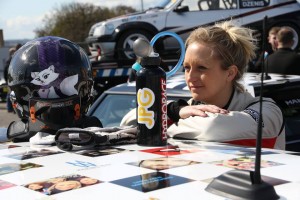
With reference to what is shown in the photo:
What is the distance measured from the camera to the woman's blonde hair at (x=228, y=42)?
101 inches

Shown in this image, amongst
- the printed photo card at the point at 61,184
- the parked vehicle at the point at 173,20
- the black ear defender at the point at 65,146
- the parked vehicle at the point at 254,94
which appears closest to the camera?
the printed photo card at the point at 61,184

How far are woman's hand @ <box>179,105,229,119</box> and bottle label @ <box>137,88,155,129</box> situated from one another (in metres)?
0.25

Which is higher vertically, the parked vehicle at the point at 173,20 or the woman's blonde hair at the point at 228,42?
the parked vehicle at the point at 173,20

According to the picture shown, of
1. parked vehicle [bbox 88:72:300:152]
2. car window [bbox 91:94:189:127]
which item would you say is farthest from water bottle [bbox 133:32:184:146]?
car window [bbox 91:94:189:127]

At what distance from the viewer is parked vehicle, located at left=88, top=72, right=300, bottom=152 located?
4.34 m

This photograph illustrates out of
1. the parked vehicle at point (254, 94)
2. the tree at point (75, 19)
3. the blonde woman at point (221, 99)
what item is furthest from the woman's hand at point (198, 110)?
the tree at point (75, 19)

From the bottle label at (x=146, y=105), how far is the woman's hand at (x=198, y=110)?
25 centimetres

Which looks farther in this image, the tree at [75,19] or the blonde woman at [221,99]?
the tree at [75,19]

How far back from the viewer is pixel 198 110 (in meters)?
2.43

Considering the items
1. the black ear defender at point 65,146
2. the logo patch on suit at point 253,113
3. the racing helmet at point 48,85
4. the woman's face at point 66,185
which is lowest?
the black ear defender at point 65,146

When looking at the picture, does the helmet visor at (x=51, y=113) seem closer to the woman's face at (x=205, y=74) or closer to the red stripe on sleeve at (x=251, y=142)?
the woman's face at (x=205, y=74)

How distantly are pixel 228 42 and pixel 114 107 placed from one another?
8.19 feet

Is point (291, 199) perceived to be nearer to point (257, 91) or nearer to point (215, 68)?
point (215, 68)

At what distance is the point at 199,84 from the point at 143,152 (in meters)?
0.60
